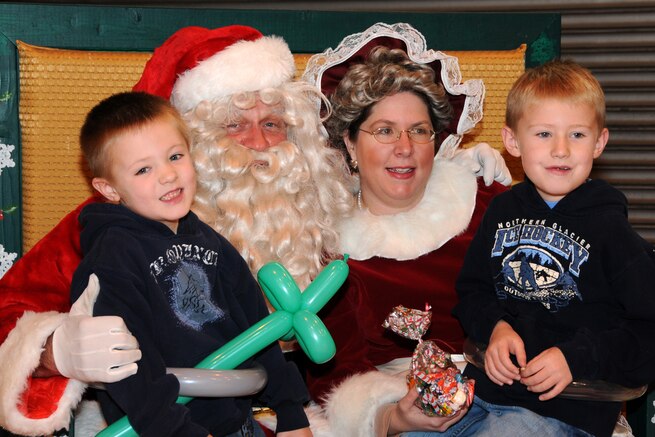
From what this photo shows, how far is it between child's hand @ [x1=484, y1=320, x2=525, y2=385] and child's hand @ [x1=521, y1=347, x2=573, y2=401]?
4 centimetres

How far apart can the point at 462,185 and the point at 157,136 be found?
47.2 inches

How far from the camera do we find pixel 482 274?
242 cm

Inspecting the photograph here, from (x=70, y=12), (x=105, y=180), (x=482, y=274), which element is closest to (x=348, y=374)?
(x=482, y=274)

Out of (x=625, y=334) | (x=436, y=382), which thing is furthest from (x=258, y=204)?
(x=625, y=334)

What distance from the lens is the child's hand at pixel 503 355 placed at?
2.21m

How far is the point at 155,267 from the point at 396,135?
1037 millimetres

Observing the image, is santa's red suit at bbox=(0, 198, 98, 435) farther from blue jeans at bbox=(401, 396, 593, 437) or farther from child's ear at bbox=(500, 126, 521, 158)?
child's ear at bbox=(500, 126, 521, 158)

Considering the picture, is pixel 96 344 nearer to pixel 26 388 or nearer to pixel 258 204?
pixel 26 388

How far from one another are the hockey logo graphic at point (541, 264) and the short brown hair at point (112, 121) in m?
0.90

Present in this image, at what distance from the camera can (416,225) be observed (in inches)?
112

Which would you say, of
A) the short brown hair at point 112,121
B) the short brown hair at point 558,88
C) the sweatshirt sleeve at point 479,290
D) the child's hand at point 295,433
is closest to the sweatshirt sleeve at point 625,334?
the sweatshirt sleeve at point 479,290

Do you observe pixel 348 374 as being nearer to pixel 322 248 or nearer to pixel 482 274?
pixel 322 248

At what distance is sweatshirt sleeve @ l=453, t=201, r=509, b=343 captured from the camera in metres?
2.35

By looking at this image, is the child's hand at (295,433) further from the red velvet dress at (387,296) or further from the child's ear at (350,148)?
the child's ear at (350,148)
